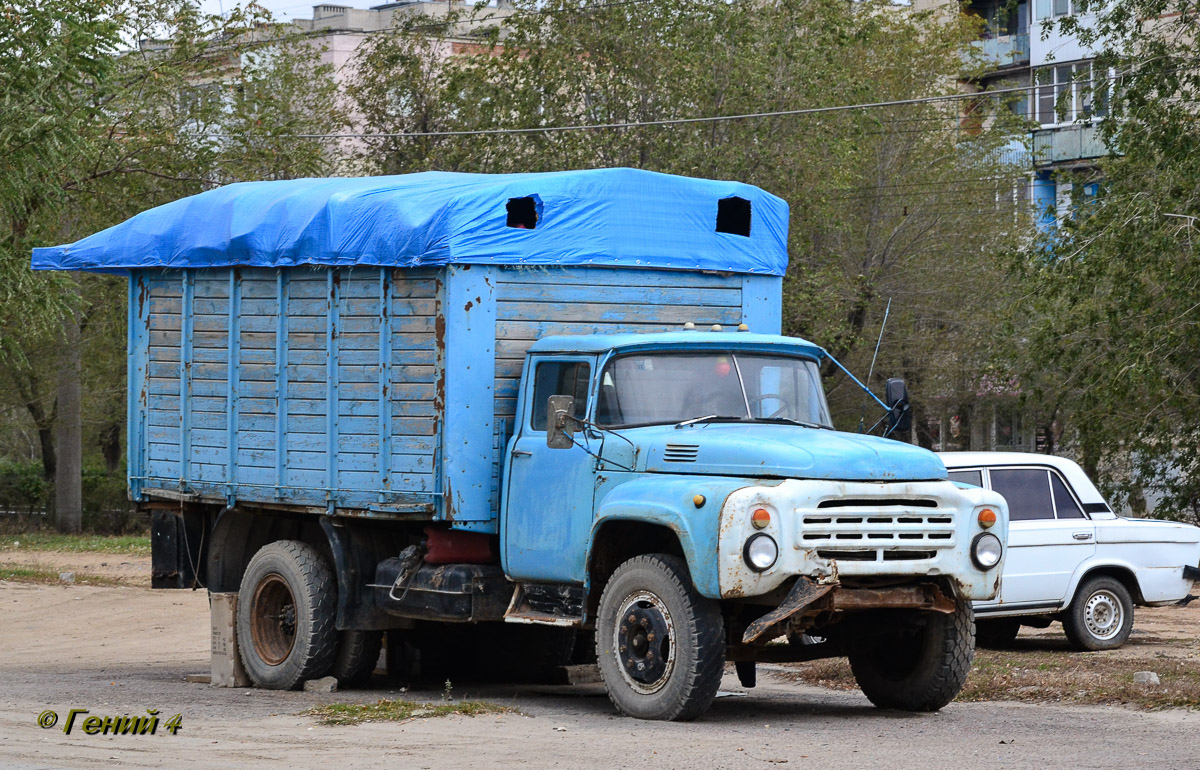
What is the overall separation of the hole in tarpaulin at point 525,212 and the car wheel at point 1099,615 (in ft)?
20.7

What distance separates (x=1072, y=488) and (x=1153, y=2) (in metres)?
8.54

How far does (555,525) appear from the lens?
34.9 feet

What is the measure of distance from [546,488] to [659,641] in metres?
1.45

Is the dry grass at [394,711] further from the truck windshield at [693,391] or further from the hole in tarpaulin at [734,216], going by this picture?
the hole in tarpaulin at [734,216]

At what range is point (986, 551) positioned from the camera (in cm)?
980

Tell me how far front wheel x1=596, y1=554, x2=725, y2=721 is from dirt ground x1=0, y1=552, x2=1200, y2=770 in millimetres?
171

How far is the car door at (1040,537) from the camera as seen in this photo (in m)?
14.2

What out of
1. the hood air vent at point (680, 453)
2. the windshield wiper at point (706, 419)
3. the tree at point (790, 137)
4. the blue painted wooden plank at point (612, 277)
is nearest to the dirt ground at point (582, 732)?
the hood air vent at point (680, 453)

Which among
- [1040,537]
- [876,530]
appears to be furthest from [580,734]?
[1040,537]

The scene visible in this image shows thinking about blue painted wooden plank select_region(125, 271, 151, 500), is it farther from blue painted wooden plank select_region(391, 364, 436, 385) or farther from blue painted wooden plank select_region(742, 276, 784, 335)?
blue painted wooden plank select_region(742, 276, 784, 335)

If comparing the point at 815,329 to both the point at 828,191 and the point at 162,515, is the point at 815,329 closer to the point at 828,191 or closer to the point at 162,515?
the point at 828,191

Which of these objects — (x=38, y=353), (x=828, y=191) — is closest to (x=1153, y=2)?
(x=828, y=191)

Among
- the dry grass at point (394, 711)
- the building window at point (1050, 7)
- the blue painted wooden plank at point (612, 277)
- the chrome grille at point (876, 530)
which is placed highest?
the building window at point (1050, 7)

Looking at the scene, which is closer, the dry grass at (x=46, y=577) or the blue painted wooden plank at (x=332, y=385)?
the blue painted wooden plank at (x=332, y=385)
